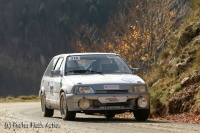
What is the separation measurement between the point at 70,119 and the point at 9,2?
140 metres

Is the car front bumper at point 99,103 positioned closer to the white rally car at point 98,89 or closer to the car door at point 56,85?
the white rally car at point 98,89

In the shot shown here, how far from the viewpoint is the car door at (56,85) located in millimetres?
14289

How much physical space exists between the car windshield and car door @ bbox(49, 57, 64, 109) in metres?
0.31

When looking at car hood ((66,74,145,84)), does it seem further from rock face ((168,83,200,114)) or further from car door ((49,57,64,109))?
rock face ((168,83,200,114))

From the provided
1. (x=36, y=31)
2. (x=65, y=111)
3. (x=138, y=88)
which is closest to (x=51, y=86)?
(x=65, y=111)

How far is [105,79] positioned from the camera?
13.2m

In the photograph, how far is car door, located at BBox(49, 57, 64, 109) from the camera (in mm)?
14289

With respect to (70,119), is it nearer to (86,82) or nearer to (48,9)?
(86,82)

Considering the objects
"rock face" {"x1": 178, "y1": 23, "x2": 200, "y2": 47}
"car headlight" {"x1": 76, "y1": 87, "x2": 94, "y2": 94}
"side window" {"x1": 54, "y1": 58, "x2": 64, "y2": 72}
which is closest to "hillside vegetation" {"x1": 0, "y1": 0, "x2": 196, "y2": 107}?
"rock face" {"x1": 178, "y1": 23, "x2": 200, "y2": 47}

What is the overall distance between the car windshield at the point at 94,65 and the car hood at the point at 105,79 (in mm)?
390

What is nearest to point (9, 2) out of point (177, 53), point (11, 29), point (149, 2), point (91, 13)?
point (11, 29)

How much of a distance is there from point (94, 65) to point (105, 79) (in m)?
1.12

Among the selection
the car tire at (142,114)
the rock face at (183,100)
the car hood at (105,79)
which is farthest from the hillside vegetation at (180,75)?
the car hood at (105,79)

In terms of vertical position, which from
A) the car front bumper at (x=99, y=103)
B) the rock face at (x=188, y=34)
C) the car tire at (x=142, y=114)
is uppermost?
the rock face at (x=188, y=34)
